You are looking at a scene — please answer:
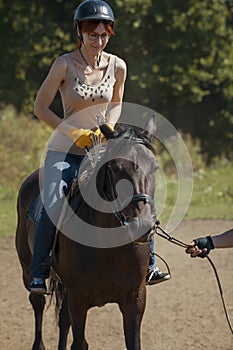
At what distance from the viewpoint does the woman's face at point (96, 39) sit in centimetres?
562

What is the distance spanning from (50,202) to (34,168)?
11.5 m

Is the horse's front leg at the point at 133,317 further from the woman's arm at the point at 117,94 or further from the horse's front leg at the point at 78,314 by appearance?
the woman's arm at the point at 117,94

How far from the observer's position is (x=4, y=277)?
32.1 ft

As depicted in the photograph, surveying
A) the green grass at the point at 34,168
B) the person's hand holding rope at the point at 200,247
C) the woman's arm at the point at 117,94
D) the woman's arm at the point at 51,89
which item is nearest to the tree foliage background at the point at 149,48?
the green grass at the point at 34,168

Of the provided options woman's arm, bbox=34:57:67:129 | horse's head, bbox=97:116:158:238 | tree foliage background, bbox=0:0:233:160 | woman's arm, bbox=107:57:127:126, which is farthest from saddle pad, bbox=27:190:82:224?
tree foliage background, bbox=0:0:233:160

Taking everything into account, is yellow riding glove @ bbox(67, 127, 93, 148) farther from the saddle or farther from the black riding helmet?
the black riding helmet

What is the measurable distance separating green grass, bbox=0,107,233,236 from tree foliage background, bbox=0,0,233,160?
380 cm

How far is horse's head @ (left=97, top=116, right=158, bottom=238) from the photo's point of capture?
473cm

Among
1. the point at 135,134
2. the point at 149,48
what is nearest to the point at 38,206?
the point at 135,134

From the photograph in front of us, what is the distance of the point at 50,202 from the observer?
5.72 metres

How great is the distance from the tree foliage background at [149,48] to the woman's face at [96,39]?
657 inches

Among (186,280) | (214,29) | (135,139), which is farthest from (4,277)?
(214,29)

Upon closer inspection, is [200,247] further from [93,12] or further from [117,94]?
[93,12]

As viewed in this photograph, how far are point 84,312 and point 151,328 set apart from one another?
2153 millimetres
